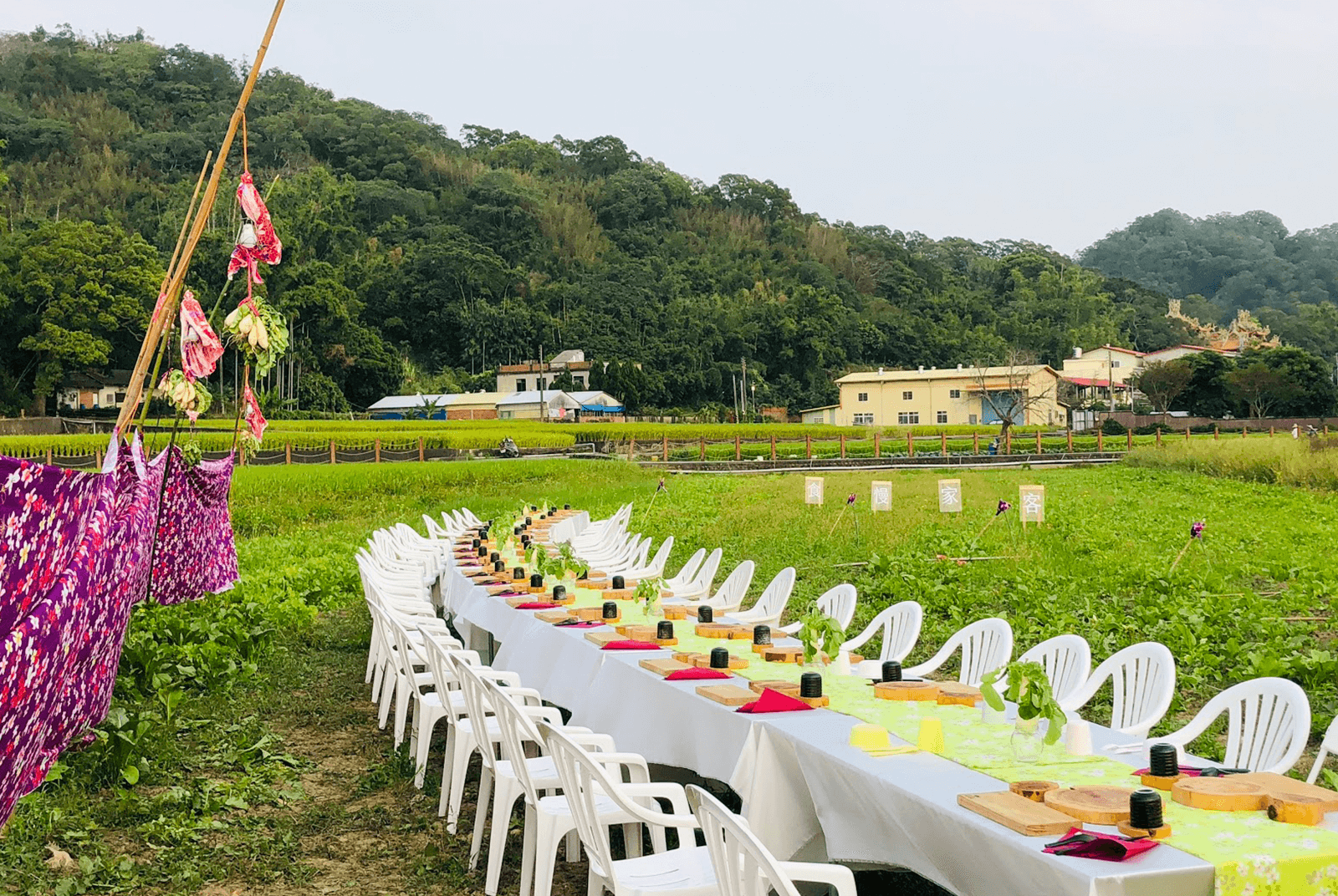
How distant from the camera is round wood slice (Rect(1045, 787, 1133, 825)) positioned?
268cm

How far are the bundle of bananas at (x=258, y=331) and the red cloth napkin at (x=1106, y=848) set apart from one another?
12.2 ft

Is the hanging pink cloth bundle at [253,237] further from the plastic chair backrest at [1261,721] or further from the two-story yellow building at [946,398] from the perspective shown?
the two-story yellow building at [946,398]

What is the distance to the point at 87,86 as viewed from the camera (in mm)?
94312

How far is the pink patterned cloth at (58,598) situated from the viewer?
3.02 meters

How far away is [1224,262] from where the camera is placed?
396ft

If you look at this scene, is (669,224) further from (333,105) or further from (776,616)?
(776,616)

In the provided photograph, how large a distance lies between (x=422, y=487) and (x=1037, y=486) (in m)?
13.3

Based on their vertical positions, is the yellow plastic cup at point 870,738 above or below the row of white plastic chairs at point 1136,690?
above

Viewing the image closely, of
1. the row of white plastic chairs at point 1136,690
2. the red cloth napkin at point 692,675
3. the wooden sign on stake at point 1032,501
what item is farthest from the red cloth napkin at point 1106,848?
the wooden sign on stake at point 1032,501

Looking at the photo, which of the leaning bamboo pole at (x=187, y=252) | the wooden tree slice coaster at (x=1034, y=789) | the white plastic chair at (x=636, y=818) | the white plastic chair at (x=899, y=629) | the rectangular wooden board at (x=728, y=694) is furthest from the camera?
the white plastic chair at (x=899, y=629)

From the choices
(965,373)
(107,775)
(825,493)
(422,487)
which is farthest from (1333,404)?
(107,775)

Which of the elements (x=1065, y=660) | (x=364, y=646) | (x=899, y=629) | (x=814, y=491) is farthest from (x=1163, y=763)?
(x=814, y=491)

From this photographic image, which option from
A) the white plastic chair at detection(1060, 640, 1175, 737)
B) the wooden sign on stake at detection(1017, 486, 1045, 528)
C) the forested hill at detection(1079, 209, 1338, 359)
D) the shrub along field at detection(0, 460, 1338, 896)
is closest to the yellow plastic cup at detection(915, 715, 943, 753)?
the white plastic chair at detection(1060, 640, 1175, 737)

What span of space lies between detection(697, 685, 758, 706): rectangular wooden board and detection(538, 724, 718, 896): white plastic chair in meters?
0.58
